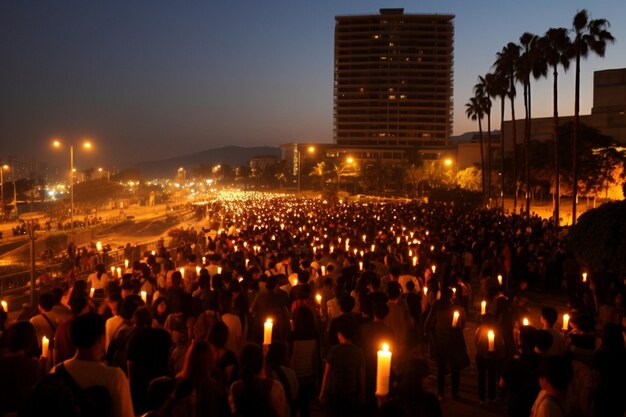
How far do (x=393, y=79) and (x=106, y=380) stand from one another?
6494 inches

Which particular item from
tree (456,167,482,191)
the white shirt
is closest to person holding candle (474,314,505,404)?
the white shirt

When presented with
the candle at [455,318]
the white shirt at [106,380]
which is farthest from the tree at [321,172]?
the white shirt at [106,380]

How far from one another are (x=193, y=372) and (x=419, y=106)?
16364 centimetres

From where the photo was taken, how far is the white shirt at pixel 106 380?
3430mm

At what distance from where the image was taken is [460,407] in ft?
24.7

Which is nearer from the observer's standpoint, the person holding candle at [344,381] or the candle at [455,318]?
the person holding candle at [344,381]

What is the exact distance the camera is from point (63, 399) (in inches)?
117

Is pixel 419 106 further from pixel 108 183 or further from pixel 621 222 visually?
pixel 621 222

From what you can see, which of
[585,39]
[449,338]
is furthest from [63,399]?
[585,39]

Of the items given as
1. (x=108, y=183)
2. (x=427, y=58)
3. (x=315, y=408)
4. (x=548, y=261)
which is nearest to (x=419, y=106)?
(x=427, y=58)

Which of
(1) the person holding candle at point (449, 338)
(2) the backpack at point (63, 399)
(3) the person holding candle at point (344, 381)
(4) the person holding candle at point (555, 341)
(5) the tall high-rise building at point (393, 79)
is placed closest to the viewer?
(2) the backpack at point (63, 399)

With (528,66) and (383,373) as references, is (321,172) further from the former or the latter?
(383,373)

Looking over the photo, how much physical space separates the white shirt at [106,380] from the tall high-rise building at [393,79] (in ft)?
512

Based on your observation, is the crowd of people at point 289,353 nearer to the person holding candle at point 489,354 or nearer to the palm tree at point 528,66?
the person holding candle at point 489,354
